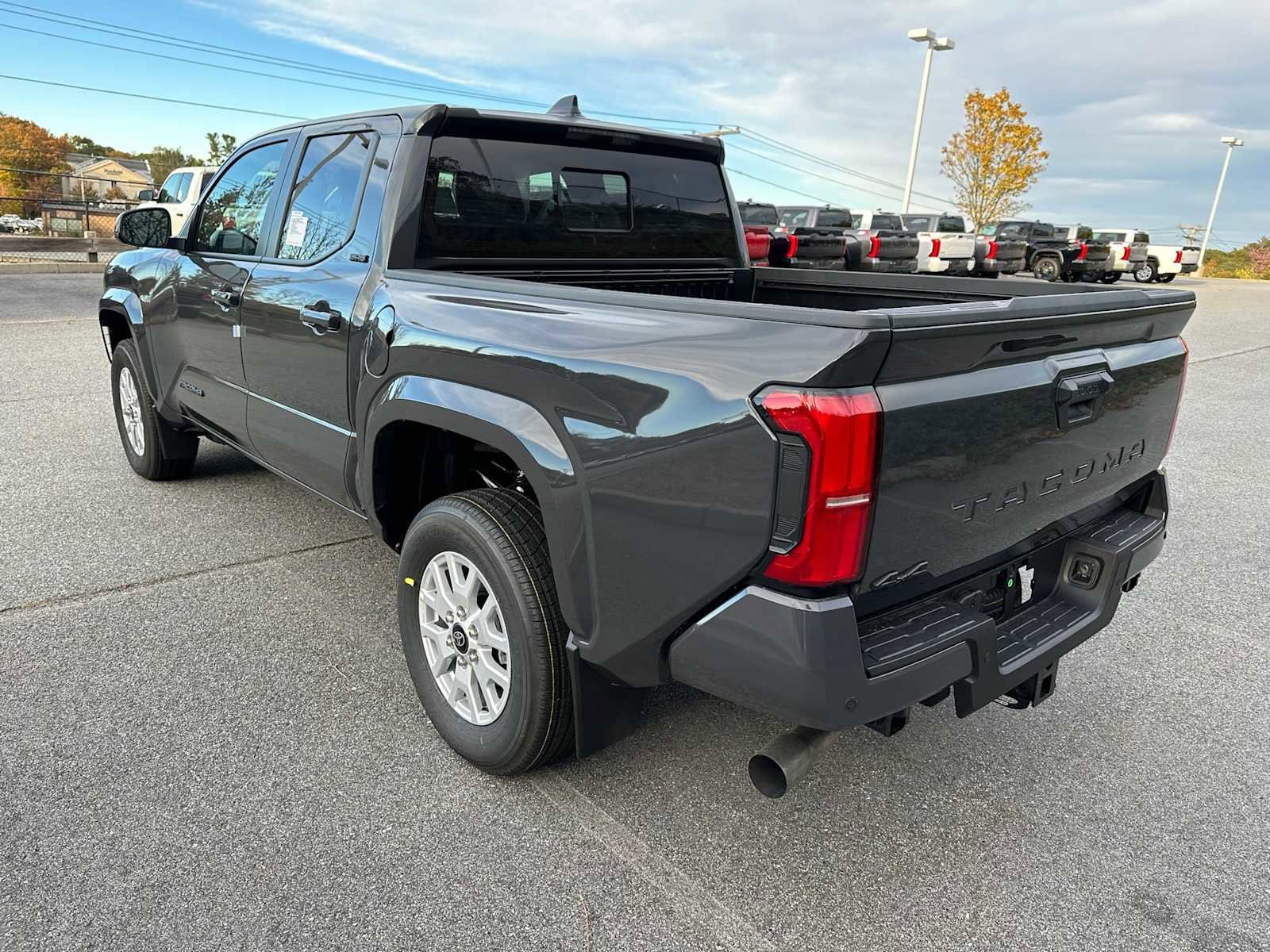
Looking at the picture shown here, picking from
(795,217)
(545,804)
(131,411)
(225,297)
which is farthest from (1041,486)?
(795,217)

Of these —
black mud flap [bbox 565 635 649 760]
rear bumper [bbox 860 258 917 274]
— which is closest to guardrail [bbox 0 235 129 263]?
rear bumper [bbox 860 258 917 274]

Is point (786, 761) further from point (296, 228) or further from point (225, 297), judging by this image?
point (225, 297)

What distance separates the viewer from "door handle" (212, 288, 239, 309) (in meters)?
3.88

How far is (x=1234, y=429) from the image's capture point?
8.03 m

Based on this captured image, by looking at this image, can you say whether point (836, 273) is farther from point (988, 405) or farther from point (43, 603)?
point (43, 603)

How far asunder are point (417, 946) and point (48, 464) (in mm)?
4884

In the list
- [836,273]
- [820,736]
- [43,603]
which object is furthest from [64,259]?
[820,736]

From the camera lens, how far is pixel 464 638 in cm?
279

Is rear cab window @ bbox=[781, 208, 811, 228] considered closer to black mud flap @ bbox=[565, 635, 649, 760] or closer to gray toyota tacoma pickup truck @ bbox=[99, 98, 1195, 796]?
gray toyota tacoma pickup truck @ bbox=[99, 98, 1195, 796]

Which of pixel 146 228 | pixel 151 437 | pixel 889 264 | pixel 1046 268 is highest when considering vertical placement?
pixel 146 228

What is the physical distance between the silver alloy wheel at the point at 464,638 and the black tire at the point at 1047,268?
2621cm

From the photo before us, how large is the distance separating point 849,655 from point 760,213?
19669mm

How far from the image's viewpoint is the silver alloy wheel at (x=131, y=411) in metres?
5.30

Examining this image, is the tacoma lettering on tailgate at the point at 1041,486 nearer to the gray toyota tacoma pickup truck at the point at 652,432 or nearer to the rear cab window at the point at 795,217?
the gray toyota tacoma pickup truck at the point at 652,432
